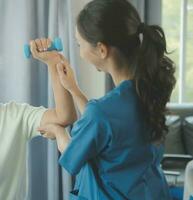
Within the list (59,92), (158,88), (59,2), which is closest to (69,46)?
(59,2)

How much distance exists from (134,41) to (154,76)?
0.38 ft

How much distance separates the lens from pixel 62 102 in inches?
53.9

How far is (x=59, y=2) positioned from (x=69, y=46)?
236mm

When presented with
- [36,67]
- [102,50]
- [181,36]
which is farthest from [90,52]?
[181,36]

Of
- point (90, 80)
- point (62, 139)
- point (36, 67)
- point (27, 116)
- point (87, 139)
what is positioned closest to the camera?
point (87, 139)

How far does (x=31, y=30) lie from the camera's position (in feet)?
6.33

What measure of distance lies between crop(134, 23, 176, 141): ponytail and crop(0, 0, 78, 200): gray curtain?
935mm

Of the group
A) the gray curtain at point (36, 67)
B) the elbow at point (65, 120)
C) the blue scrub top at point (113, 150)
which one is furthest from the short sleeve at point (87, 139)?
the gray curtain at point (36, 67)

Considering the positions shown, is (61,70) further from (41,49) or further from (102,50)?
(102,50)

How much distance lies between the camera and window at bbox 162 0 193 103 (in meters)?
3.13

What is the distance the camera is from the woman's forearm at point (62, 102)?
1.36 meters

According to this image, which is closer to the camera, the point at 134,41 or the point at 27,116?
A: the point at 134,41

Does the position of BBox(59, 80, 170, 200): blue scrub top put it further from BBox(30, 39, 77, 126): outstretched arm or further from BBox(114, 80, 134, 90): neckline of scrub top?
BBox(30, 39, 77, 126): outstretched arm

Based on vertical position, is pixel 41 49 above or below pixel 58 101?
above
